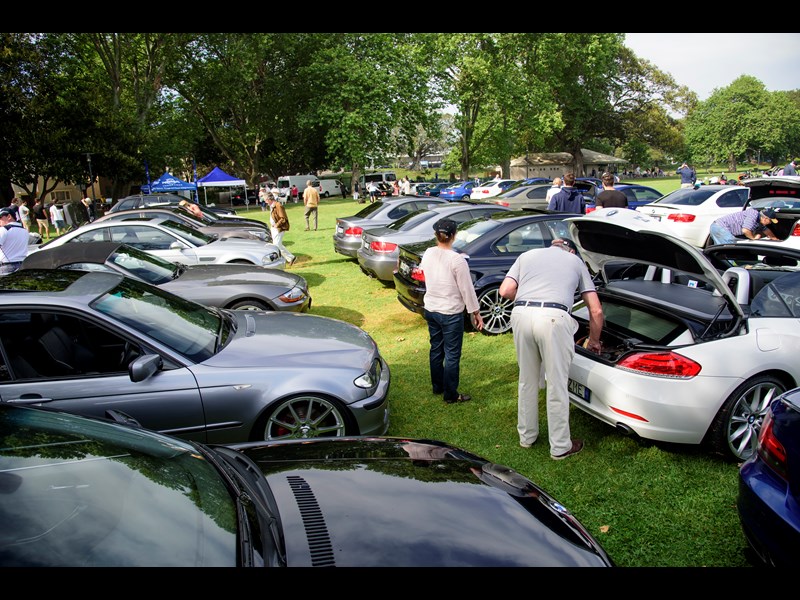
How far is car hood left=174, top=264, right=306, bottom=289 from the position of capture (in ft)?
23.8

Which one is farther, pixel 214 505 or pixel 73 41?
pixel 73 41

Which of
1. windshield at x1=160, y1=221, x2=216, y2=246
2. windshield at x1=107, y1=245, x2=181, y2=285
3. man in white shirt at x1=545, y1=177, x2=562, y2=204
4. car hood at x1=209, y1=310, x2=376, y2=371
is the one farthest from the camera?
man in white shirt at x1=545, y1=177, x2=562, y2=204

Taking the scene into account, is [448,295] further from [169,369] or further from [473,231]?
[473,231]

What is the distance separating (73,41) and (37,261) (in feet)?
98.1

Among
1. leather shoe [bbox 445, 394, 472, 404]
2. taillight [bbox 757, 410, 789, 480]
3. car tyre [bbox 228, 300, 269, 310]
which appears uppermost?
car tyre [bbox 228, 300, 269, 310]

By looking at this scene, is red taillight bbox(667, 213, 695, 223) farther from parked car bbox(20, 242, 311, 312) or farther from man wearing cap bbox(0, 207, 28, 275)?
man wearing cap bbox(0, 207, 28, 275)

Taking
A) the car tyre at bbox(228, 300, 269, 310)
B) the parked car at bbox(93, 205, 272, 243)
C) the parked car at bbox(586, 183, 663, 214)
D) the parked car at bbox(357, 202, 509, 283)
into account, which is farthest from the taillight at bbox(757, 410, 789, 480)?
the parked car at bbox(586, 183, 663, 214)

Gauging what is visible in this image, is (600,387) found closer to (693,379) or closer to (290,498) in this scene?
(693,379)

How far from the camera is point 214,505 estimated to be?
82.7 inches

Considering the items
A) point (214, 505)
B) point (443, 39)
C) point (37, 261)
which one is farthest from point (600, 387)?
point (443, 39)

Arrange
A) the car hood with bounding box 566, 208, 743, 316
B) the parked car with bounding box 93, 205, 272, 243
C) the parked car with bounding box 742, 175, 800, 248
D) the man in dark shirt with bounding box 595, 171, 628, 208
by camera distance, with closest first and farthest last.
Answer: the car hood with bounding box 566, 208, 743, 316
the parked car with bounding box 742, 175, 800, 248
the man in dark shirt with bounding box 595, 171, 628, 208
the parked car with bounding box 93, 205, 272, 243

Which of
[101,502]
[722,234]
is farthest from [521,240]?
[101,502]

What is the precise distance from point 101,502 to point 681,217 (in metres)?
14.1

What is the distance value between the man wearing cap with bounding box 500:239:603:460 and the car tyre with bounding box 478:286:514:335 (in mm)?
2953
